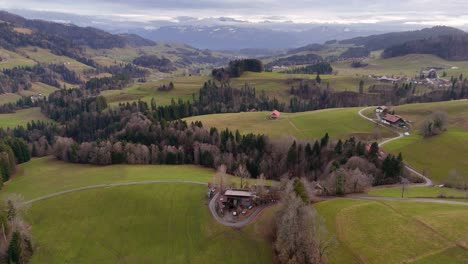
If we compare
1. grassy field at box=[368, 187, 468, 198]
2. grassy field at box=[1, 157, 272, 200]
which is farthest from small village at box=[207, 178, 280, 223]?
grassy field at box=[368, 187, 468, 198]

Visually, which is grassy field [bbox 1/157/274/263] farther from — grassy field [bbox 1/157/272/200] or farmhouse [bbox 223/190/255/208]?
farmhouse [bbox 223/190/255/208]

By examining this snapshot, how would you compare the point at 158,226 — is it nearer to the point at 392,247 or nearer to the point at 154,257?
the point at 154,257

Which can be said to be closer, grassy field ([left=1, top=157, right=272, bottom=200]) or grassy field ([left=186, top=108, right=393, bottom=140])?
grassy field ([left=1, top=157, right=272, bottom=200])

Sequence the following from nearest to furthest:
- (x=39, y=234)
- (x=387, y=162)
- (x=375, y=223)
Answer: (x=375, y=223)
(x=39, y=234)
(x=387, y=162)

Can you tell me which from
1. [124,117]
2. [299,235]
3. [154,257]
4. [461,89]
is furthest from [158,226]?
[461,89]

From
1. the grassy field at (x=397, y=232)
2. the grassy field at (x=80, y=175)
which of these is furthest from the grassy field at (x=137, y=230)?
the grassy field at (x=397, y=232)

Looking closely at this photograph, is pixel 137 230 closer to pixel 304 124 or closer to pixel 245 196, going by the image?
pixel 245 196
